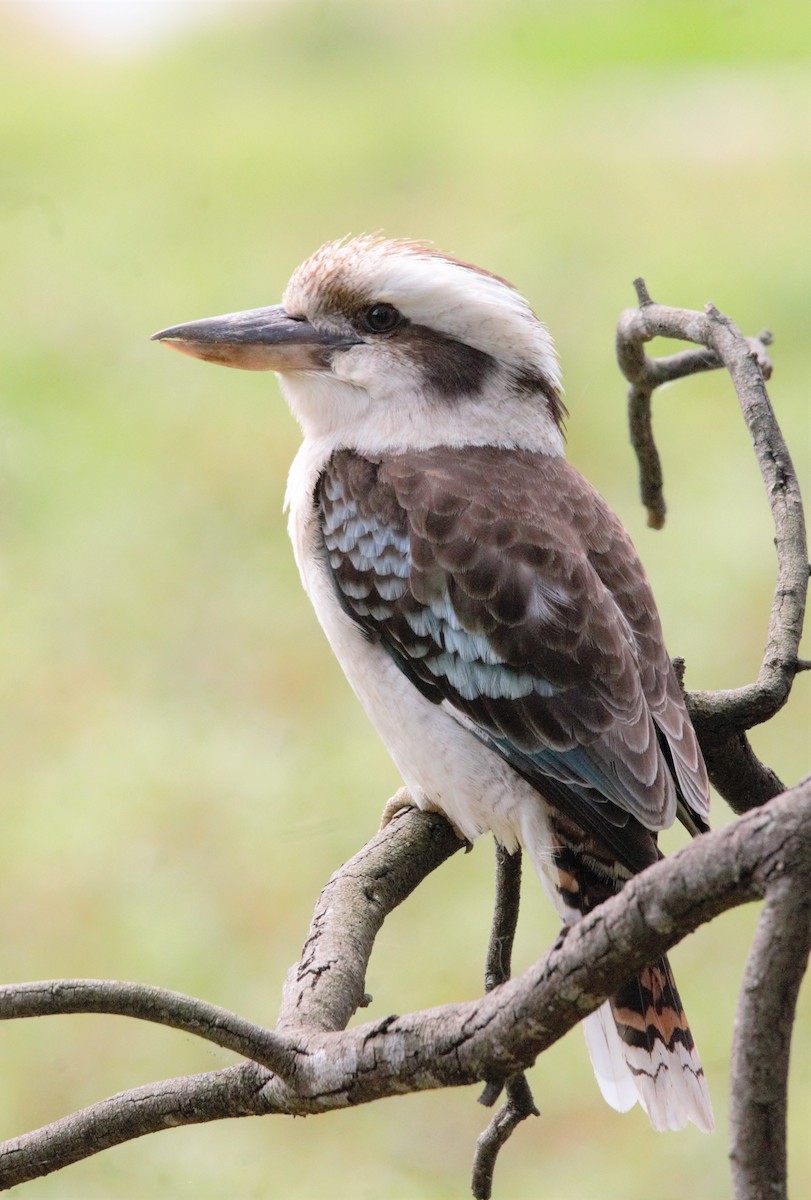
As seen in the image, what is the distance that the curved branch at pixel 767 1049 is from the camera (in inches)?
38.1

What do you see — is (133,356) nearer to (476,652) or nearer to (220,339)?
(220,339)

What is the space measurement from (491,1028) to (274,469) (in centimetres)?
366

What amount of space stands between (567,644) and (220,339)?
65 centimetres

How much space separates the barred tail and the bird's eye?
3.00 feet

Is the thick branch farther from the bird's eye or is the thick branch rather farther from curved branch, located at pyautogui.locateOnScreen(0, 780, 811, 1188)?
the bird's eye

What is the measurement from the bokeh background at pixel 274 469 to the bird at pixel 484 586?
1226 millimetres

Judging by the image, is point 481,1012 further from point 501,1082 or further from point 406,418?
point 406,418

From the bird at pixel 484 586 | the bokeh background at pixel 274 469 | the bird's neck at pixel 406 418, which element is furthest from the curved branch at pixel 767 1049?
the bokeh background at pixel 274 469

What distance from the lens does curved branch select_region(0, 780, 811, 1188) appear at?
3.14 ft

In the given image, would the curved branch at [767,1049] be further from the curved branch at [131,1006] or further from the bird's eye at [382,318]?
the bird's eye at [382,318]

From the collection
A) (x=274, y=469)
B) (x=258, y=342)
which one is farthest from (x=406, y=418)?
(x=274, y=469)

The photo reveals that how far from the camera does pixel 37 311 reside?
5.24m

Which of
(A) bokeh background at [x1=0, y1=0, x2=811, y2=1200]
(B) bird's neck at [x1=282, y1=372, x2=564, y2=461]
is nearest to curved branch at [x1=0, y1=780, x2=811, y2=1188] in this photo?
(B) bird's neck at [x1=282, y1=372, x2=564, y2=461]

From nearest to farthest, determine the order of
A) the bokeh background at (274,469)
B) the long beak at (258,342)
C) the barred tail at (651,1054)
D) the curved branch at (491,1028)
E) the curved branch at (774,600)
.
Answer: the curved branch at (491,1028)
the barred tail at (651,1054)
the curved branch at (774,600)
the long beak at (258,342)
the bokeh background at (274,469)
